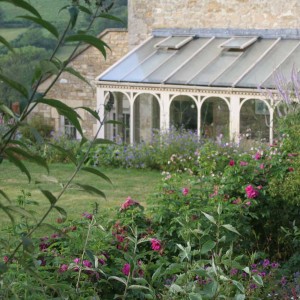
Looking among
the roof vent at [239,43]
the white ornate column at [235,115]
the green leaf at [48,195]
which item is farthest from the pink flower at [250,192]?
the roof vent at [239,43]

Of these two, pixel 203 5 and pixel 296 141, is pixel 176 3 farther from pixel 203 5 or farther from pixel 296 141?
pixel 296 141

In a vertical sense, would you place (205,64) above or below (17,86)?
above

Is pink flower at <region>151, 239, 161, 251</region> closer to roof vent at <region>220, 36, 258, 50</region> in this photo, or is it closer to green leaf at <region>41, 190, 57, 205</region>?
green leaf at <region>41, 190, 57, 205</region>

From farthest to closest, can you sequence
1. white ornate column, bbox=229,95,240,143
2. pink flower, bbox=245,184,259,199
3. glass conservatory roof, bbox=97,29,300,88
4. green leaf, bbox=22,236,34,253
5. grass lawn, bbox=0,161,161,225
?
glass conservatory roof, bbox=97,29,300,88 → white ornate column, bbox=229,95,240,143 → grass lawn, bbox=0,161,161,225 → pink flower, bbox=245,184,259,199 → green leaf, bbox=22,236,34,253

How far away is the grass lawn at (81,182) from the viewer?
37.6 ft

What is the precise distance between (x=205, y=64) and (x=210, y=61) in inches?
7.4

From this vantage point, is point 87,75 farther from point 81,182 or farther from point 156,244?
point 156,244

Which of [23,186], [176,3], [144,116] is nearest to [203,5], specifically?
[176,3]

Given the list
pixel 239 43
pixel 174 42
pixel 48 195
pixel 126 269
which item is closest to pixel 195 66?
pixel 239 43

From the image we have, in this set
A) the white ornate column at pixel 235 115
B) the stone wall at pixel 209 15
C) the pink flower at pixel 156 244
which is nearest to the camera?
the pink flower at pixel 156 244

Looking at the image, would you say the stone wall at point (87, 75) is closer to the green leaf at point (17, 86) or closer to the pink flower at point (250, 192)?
the pink flower at point (250, 192)

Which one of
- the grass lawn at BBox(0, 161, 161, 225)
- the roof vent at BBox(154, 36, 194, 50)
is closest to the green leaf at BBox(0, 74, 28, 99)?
the grass lawn at BBox(0, 161, 161, 225)

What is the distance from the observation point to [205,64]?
18.1 m

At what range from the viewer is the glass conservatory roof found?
55.7 ft
